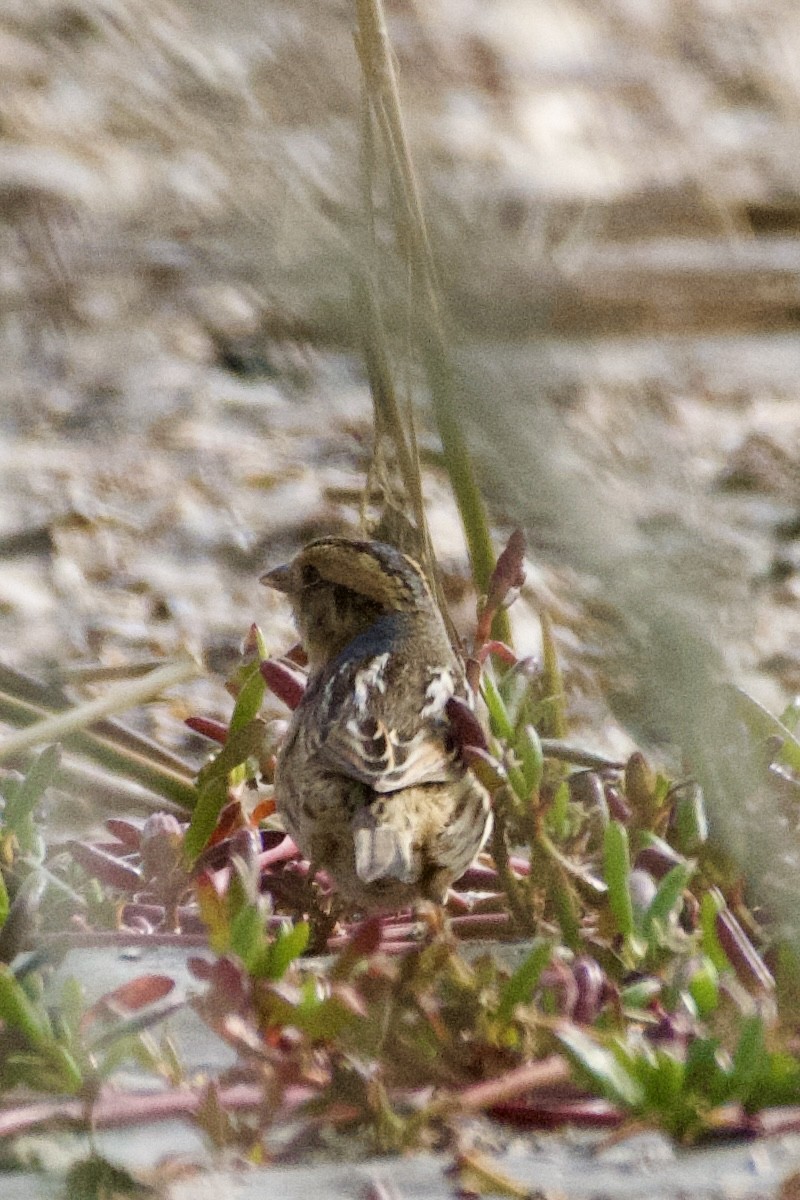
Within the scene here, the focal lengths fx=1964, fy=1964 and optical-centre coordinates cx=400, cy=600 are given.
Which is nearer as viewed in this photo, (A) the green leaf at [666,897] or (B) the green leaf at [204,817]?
(A) the green leaf at [666,897]

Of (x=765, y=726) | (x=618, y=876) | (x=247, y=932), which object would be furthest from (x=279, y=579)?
(x=247, y=932)

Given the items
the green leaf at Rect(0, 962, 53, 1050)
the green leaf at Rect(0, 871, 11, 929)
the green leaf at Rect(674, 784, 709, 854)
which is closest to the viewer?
the green leaf at Rect(0, 962, 53, 1050)

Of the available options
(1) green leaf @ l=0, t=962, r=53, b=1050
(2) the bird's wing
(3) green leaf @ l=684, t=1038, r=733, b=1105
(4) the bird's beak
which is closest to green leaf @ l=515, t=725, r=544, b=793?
(2) the bird's wing

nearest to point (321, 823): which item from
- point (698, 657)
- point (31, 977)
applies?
point (31, 977)

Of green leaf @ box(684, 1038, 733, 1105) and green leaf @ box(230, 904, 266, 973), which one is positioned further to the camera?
green leaf @ box(230, 904, 266, 973)

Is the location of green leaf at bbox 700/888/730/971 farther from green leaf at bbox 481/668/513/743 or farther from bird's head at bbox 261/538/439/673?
bird's head at bbox 261/538/439/673

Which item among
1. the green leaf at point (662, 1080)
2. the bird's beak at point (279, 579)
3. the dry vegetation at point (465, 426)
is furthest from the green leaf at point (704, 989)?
the bird's beak at point (279, 579)

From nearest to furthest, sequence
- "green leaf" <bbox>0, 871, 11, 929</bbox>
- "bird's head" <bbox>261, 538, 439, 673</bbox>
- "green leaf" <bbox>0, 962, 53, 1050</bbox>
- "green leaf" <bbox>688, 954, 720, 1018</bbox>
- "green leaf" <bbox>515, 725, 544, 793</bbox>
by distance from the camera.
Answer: "green leaf" <bbox>0, 962, 53, 1050</bbox> → "green leaf" <bbox>688, 954, 720, 1018</bbox> → "green leaf" <bbox>515, 725, 544, 793</bbox> → "green leaf" <bbox>0, 871, 11, 929</bbox> → "bird's head" <bbox>261, 538, 439, 673</bbox>

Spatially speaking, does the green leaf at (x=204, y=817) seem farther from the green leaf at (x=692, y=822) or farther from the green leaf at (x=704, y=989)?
the green leaf at (x=704, y=989)
